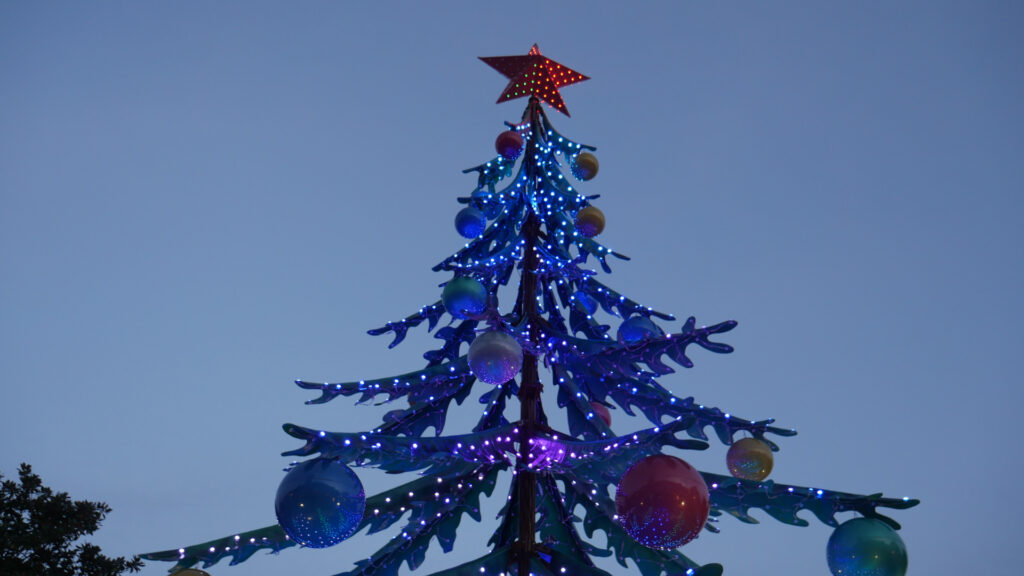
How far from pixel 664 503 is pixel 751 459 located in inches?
84.3

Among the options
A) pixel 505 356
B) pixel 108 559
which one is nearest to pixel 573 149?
pixel 505 356

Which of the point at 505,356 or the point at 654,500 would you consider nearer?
the point at 654,500

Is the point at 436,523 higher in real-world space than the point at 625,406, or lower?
lower

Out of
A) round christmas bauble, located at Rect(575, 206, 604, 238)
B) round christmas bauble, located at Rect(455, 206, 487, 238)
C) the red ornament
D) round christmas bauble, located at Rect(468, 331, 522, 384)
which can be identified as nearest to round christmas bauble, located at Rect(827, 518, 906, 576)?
round christmas bauble, located at Rect(468, 331, 522, 384)

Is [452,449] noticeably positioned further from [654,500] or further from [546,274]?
[546,274]

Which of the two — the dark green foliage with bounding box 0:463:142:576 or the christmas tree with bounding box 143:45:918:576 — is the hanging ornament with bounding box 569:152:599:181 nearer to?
the christmas tree with bounding box 143:45:918:576

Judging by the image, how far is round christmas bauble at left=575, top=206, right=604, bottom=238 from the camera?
7.82m

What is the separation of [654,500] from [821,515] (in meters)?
1.38

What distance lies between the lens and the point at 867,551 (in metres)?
4.17

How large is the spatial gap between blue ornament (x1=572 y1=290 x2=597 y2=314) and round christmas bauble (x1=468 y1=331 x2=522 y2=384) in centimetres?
255

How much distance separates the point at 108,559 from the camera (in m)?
11.2

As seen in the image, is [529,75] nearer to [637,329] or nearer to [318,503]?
[637,329]

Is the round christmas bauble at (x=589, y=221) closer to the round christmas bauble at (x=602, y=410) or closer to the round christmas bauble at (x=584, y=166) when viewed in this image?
the round christmas bauble at (x=584, y=166)

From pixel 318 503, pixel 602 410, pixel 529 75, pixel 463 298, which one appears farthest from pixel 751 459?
pixel 529 75
